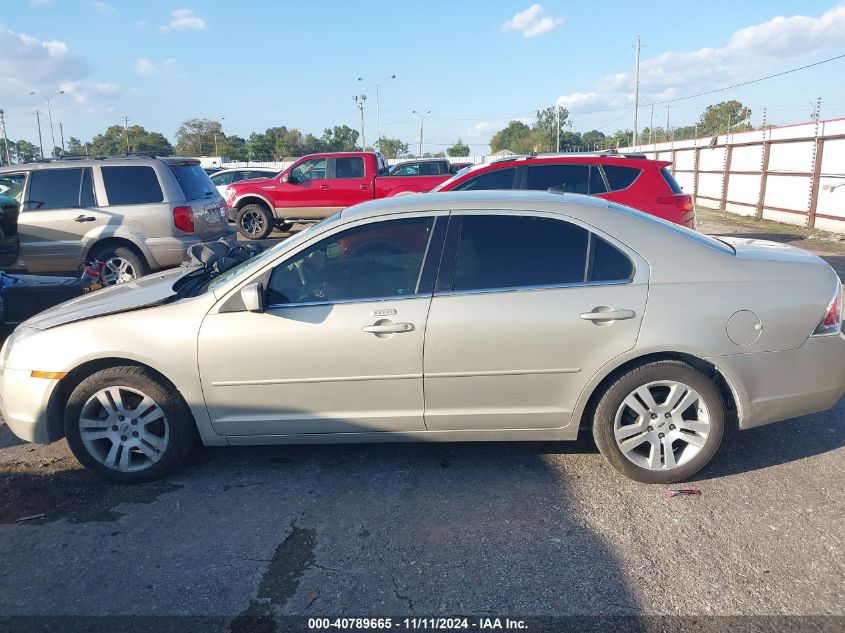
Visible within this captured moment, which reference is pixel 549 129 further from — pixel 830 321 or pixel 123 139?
pixel 830 321

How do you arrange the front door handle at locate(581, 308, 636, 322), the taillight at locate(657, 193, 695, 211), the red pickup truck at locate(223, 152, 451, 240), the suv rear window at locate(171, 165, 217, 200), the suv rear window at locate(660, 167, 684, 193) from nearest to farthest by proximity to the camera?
1. the front door handle at locate(581, 308, 636, 322)
2. the taillight at locate(657, 193, 695, 211)
3. the suv rear window at locate(660, 167, 684, 193)
4. the suv rear window at locate(171, 165, 217, 200)
5. the red pickup truck at locate(223, 152, 451, 240)

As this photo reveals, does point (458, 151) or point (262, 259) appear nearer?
point (262, 259)

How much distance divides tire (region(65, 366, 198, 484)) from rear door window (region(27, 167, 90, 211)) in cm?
602

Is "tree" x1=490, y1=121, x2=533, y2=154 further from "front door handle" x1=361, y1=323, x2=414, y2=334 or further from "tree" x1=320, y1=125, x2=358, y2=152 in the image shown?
"front door handle" x1=361, y1=323, x2=414, y2=334

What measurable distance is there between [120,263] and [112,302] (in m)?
5.10

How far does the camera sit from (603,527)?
11.3 ft

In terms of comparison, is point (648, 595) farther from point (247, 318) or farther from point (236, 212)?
point (236, 212)

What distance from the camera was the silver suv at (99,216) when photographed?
877 cm

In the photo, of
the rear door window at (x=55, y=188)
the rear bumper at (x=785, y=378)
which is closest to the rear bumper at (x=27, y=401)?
the rear bumper at (x=785, y=378)

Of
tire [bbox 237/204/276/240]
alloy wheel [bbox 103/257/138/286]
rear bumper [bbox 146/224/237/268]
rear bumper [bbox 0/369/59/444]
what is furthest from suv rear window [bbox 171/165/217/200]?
tire [bbox 237/204/276/240]

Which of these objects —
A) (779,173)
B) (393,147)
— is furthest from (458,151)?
(779,173)

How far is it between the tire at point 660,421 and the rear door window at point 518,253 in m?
0.71

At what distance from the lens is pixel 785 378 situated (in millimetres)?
3777

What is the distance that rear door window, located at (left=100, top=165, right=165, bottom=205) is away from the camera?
888 cm
